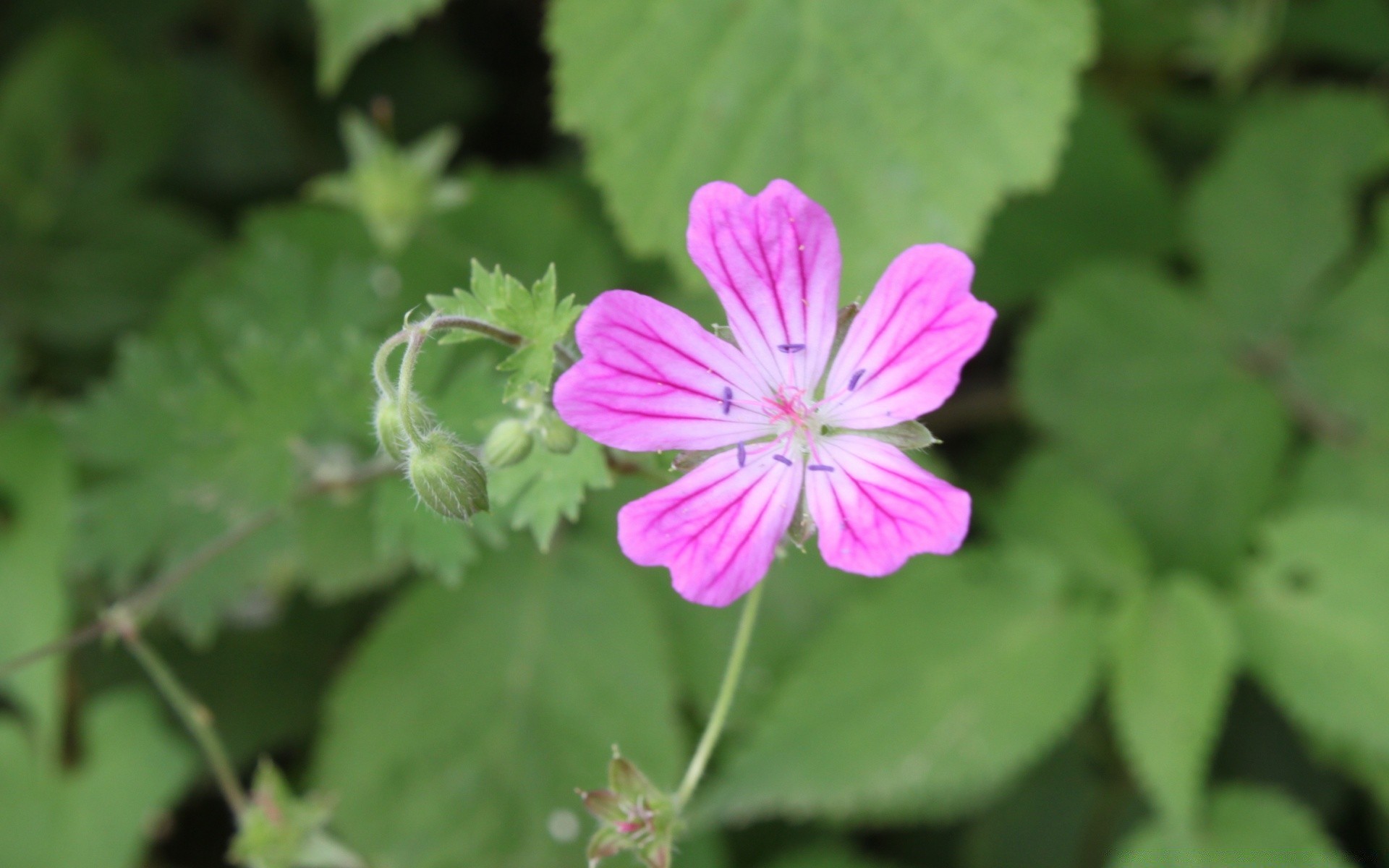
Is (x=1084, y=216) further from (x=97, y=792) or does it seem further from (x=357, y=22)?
(x=97, y=792)

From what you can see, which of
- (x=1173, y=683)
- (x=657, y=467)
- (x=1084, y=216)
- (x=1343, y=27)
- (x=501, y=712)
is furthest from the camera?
(x=1343, y=27)

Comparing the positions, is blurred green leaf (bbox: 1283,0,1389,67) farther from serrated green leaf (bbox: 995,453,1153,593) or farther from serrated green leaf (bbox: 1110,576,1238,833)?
serrated green leaf (bbox: 1110,576,1238,833)

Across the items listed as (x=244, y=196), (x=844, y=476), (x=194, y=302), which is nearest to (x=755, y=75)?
(x=844, y=476)

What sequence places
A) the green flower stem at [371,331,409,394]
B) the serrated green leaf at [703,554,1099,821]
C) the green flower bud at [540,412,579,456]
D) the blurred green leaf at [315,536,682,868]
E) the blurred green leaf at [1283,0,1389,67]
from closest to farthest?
1. the green flower stem at [371,331,409,394]
2. the green flower bud at [540,412,579,456]
3. the serrated green leaf at [703,554,1099,821]
4. the blurred green leaf at [315,536,682,868]
5. the blurred green leaf at [1283,0,1389,67]

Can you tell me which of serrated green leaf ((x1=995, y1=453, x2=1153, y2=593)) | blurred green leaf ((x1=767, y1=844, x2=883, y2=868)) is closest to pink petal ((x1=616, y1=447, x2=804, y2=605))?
serrated green leaf ((x1=995, y1=453, x2=1153, y2=593))

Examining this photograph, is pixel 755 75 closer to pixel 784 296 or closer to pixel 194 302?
pixel 784 296

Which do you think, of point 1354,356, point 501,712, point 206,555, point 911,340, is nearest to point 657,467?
point 911,340
